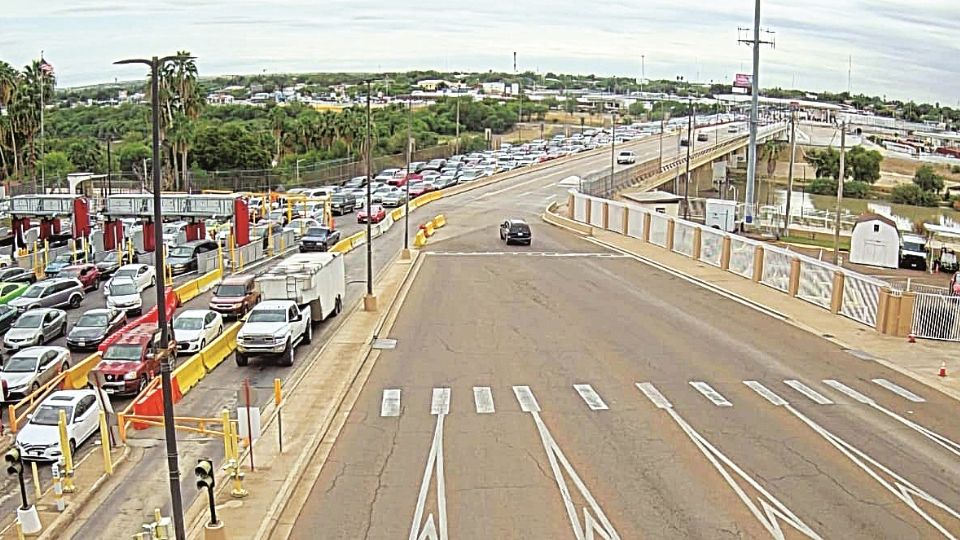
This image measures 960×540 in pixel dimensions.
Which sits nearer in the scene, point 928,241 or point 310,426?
point 310,426

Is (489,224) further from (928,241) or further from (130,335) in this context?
(130,335)

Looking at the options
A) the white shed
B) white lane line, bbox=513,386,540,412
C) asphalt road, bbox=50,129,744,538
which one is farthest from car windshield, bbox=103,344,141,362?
the white shed

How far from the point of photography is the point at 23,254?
5778 centimetres

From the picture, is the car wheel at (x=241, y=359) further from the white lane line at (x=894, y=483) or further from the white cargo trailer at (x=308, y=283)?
the white lane line at (x=894, y=483)

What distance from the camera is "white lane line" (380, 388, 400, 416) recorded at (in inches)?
920

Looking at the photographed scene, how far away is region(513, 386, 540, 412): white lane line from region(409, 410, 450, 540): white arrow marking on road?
8.45 ft

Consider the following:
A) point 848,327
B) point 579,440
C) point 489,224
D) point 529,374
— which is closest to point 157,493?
point 579,440

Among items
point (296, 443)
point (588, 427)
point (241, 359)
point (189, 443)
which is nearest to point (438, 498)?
point (296, 443)

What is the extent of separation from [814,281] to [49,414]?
89.2ft

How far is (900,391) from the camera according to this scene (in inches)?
1000

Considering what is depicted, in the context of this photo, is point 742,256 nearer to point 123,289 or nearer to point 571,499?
point 123,289

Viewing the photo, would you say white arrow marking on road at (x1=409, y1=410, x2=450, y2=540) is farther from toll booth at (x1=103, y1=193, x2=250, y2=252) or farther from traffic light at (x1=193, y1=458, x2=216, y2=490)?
toll booth at (x1=103, y1=193, x2=250, y2=252)

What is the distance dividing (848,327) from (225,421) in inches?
880

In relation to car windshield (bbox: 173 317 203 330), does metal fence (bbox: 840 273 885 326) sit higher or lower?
higher
